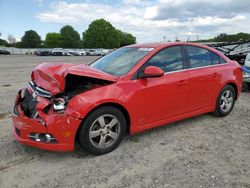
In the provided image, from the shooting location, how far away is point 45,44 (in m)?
107

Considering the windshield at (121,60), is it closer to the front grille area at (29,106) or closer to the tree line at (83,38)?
the front grille area at (29,106)

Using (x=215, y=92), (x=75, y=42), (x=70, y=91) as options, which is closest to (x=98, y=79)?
(x=70, y=91)

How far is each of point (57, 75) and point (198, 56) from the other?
269 cm

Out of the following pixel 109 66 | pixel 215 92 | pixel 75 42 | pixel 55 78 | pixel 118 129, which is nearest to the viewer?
pixel 55 78

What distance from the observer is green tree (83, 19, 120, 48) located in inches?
3583

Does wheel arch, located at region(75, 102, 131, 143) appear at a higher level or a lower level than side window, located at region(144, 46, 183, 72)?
lower

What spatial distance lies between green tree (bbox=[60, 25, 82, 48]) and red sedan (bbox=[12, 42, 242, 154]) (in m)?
100

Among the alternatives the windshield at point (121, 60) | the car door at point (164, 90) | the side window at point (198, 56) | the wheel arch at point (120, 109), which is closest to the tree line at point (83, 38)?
the side window at point (198, 56)

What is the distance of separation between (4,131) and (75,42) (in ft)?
332

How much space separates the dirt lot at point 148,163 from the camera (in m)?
3.02

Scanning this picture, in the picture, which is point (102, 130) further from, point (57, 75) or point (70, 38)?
point (70, 38)

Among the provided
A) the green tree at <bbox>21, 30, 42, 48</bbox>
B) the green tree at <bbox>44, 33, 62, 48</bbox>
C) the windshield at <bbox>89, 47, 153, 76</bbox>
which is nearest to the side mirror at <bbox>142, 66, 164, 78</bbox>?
the windshield at <bbox>89, 47, 153, 76</bbox>

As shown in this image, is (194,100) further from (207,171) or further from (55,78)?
(55,78)

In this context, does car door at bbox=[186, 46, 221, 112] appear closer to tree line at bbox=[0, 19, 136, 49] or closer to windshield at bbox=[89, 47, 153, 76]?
windshield at bbox=[89, 47, 153, 76]
